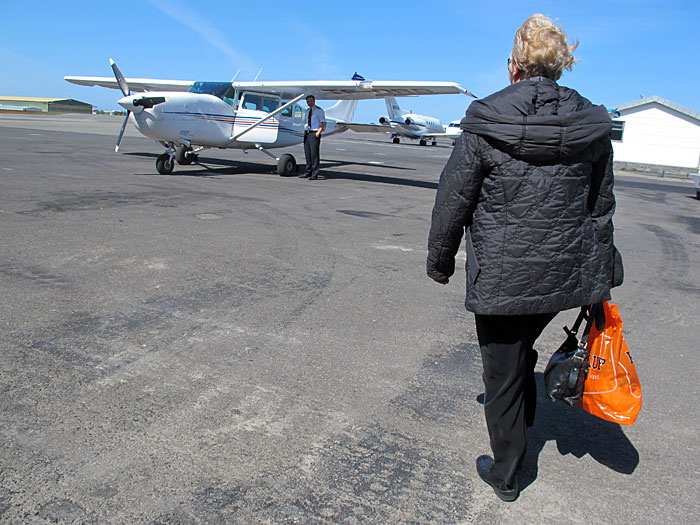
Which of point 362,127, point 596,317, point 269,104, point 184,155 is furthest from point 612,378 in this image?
point 362,127

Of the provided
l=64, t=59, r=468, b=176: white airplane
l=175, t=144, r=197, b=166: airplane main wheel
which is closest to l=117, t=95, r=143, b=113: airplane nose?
l=64, t=59, r=468, b=176: white airplane

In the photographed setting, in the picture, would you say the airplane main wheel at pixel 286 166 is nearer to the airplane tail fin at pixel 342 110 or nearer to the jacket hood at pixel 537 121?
the airplane tail fin at pixel 342 110

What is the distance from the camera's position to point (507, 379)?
2.42 meters

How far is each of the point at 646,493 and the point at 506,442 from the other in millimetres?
645

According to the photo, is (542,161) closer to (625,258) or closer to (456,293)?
(456,293)

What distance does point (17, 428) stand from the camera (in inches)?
105

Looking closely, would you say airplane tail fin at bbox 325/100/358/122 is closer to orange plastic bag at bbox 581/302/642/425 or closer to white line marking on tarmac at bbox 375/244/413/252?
white line marking on tarmac at bbox 375/244/413/252

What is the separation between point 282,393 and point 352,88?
518 inches

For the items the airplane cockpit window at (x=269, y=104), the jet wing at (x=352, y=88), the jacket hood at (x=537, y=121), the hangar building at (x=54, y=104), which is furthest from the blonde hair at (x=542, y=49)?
the hangar building at (x=54, y=104)

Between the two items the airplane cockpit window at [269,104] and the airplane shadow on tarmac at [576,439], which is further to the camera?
the airplane cockpit window at [269,104]

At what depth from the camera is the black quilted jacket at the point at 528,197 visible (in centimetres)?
217

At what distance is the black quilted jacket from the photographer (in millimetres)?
2170

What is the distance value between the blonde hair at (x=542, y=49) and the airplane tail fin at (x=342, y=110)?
67.8 feet

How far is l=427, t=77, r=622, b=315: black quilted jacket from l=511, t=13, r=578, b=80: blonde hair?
8cm
